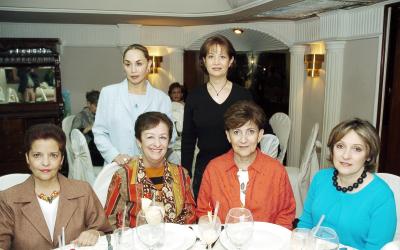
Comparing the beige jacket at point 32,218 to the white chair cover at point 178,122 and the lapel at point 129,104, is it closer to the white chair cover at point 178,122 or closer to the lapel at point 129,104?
the lapel at point 129,104

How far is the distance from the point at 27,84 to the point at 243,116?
450 cm

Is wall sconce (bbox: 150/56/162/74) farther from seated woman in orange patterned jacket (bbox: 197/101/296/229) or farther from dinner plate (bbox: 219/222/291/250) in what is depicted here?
dinner plate (bbox: 219/222/291/250)

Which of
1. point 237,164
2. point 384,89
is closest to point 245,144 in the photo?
point 237,164

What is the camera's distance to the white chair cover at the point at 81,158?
324cm

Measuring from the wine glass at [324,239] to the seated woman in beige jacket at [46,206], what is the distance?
894 millimetres

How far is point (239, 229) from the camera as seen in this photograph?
4.56 ft

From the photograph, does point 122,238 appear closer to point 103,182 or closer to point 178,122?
→ point 103,182

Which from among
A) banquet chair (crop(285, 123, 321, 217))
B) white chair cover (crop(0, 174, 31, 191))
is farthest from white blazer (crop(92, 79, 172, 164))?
banquet chair (crop(285, 123, 321, 217))

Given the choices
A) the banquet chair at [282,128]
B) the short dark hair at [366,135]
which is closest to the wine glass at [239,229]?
the short dark hair at [366,135]

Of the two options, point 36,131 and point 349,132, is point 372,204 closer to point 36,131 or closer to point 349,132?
point 349,132

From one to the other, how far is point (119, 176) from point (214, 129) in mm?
649

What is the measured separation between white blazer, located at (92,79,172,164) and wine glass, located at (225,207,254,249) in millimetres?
1147

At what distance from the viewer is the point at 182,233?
63.5 inches

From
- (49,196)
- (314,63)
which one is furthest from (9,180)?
(314,63)
